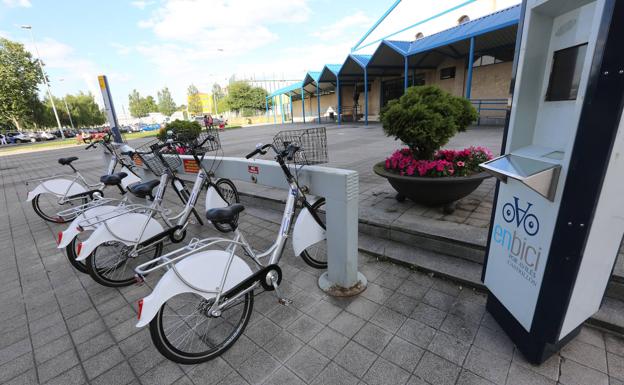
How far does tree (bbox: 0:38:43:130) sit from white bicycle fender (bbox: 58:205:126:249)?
38.2m

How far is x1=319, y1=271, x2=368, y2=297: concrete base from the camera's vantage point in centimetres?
246

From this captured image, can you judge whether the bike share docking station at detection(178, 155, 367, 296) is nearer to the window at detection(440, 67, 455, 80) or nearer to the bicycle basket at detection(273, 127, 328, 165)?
the bicycle basket at detection(273, 127, 328, 165)

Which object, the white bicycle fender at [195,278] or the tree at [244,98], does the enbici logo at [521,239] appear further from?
the tree at [244,98]

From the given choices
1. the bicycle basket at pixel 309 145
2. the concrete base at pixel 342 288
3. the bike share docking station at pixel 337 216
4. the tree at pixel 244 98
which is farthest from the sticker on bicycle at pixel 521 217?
the tree at pixel 244 98

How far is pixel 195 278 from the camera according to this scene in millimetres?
1817

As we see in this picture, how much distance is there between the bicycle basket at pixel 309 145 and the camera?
8.68 ft

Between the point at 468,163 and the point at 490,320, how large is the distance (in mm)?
1940

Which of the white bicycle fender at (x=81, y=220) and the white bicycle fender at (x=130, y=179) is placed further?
the white bicycle fender at (x=130, y=179)

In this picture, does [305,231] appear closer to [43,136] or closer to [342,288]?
[342,288]

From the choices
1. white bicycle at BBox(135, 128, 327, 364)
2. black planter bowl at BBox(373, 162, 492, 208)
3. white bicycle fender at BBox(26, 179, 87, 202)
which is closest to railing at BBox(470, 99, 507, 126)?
black planter bowl at BBox(373, 162, 492, 208)

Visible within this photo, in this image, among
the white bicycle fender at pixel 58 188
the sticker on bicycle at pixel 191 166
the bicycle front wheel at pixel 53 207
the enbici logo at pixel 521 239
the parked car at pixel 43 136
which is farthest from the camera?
the parked car at pixel 43 136

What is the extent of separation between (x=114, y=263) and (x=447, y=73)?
19.3 meters

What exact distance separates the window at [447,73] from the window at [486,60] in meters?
1.74

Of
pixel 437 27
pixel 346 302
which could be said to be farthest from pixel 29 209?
pixel 437 27
